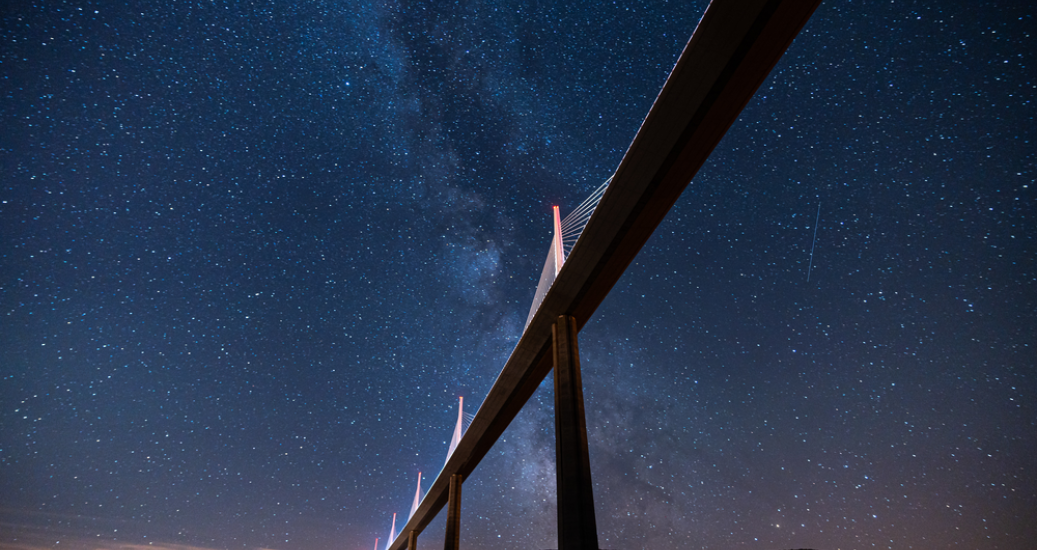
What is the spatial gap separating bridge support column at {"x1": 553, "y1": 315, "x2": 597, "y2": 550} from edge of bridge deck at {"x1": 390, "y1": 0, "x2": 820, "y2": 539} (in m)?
1.16

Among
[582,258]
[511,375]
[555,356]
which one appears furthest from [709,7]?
[511,375]

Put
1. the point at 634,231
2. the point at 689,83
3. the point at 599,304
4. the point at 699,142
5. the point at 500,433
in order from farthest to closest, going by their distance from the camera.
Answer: the point at 500,433, the point at 599,304, the point at 634,231, the point at 699,142, the point at 689,83

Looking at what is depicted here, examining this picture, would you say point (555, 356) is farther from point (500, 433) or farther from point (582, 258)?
point (500, 433)

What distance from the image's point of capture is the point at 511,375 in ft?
58.0

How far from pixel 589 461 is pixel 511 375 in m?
6.31

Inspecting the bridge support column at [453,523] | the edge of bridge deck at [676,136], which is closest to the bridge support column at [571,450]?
the edge of bridge deck at [676,136]

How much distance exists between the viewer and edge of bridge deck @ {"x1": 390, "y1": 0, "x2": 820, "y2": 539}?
783cm

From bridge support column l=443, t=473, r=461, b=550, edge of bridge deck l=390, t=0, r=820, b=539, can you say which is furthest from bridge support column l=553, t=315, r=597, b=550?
bridge support column l=443, t=473, r=461, b=550

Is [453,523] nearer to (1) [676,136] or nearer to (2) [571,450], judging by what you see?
(2) [571,450]

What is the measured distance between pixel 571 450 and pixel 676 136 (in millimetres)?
8913

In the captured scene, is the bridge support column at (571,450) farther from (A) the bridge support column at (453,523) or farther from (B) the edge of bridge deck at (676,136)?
(A) the bridge support column at (453,523)

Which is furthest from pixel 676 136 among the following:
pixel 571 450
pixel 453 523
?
pixel 453 523

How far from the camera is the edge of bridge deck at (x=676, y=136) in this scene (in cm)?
783

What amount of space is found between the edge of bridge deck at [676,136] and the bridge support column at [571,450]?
1155 mm
